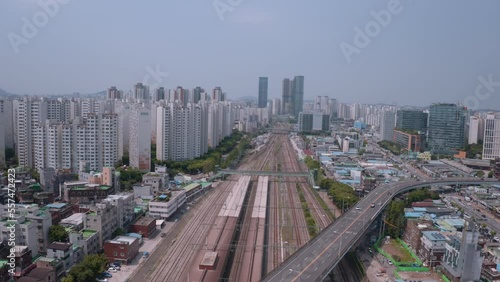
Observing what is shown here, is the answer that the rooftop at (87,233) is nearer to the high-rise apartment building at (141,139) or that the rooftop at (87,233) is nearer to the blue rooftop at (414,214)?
the blue rooftop at (414,214)

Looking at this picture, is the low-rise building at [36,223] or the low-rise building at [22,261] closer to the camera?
the low-rise building at [22,261]

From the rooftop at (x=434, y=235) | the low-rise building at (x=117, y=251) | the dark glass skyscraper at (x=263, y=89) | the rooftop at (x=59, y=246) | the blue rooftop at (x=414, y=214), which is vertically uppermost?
the dark glass skyscraper at (x=263, y=89)

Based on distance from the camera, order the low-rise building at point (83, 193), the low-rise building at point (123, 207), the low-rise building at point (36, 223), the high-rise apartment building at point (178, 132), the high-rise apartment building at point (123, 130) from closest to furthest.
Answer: the low-rise building at point (36, 223), the low-rise building at point (123, 207), the low-rise building at point (83, 193), the high-rise apartment building at point (123, 130), the high-rise apartment building at point (178, 132)

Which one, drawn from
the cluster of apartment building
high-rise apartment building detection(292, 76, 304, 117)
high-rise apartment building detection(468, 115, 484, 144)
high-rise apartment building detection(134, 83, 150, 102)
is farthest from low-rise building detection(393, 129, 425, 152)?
high-rise apartment building detection(292, 76, 304, 117)

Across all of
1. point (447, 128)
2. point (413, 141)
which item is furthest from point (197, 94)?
point (447, 128)

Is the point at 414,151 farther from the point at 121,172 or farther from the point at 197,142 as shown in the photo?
the point at 121,172

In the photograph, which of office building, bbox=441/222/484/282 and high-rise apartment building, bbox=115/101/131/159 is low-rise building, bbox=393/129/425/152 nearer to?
high-rise apartment building, bbox=115/101/131/159

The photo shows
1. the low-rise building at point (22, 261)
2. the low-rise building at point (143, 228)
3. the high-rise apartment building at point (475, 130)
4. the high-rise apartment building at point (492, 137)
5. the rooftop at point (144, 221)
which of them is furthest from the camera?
the high-rise apartment building at point (475, 130)

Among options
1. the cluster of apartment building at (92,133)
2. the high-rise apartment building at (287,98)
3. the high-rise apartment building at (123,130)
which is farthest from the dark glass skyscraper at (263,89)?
the high-rise apartment building at (123,130)
